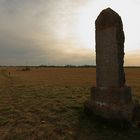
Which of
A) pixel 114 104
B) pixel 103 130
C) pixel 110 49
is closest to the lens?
pixel 103 130

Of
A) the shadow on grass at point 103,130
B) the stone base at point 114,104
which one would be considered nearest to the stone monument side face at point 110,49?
the stone base at point 114,104

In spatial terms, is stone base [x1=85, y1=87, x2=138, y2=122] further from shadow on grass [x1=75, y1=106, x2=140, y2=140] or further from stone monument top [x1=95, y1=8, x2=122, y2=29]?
stone monument top [x1=95, y1=8, x2=122, y2=29]

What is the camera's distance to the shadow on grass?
739 centimetres

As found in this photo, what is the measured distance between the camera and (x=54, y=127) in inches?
316

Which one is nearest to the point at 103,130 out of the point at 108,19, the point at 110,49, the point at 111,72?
the point at 111,72

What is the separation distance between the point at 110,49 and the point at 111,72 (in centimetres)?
76

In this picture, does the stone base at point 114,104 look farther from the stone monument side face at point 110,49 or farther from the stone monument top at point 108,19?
the stone monument top at point 108,19

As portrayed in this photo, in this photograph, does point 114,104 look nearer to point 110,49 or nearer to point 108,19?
point 110,49

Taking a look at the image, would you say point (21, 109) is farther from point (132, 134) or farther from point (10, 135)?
point (132, 134)

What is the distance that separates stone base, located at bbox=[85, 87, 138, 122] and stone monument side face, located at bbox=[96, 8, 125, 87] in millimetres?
256

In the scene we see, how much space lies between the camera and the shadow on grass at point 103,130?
739 cm

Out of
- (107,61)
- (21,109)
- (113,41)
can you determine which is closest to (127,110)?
(107,61)

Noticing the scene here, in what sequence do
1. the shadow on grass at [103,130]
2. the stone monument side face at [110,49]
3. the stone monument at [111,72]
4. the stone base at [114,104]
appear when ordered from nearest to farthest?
the shadow on grass at [103,130]
the stone base at [114,104]
the stone monument at [111,72]
the stone monument side face at [110,49]

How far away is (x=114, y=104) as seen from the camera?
27.5ft
